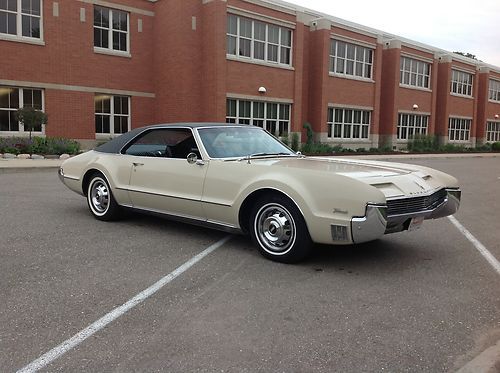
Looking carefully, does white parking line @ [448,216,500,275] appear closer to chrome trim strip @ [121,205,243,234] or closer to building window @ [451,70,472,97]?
chrome trim strip @ [121,205,243,234]

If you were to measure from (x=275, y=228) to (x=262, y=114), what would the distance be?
21348 mm

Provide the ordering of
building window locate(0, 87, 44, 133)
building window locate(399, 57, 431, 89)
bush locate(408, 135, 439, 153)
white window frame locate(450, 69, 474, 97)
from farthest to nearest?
1. white window frame locate(450, 69, 474, 97)
2. building window locate(399, 57, 431, 89)
3. bush locate(408, 135, 439, 153)
4. building window locate(0, 87, 44, 133)

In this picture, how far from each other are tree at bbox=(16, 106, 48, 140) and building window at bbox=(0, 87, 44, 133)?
4.14ft

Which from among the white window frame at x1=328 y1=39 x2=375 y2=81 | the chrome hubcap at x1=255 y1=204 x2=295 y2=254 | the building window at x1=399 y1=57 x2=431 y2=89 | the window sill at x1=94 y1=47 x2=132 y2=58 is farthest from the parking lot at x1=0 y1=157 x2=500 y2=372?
the building window at x1=399 y1=57 x2=431 y2=89

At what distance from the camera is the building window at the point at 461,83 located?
40.6m

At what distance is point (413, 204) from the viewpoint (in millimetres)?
5047

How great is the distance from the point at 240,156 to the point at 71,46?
17.8 meters

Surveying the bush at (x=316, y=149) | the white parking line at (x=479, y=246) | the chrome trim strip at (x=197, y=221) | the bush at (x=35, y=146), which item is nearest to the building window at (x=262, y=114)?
the bush at (x=316, y=149)

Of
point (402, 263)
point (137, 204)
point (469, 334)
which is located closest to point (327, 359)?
point (469, 334)

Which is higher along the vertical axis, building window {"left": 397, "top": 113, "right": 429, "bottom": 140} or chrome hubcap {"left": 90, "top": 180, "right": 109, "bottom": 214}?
building window {"left": 397, "top": 113, "right": 429, "bottom": 140}

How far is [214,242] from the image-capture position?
6.13 m

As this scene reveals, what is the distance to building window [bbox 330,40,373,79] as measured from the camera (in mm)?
29719

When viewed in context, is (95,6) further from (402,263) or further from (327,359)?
(327,359)

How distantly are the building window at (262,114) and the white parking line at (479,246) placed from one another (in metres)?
17.7
